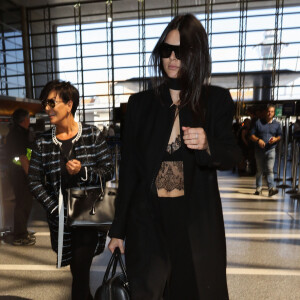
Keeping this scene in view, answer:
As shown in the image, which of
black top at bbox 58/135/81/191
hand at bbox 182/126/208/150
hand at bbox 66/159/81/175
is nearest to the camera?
hand at bbox 182/126/208/150

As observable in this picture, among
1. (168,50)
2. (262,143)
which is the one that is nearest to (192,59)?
(168,50)

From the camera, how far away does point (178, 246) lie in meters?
1.28

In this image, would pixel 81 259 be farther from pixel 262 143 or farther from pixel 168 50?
pixel 262 143

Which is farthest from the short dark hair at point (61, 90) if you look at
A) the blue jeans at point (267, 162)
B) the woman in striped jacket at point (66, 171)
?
the blue jeans at point (267, 162)

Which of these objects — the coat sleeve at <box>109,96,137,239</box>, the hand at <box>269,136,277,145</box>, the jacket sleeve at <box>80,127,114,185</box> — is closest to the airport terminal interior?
the hand at <box>269,136,277,145</box>

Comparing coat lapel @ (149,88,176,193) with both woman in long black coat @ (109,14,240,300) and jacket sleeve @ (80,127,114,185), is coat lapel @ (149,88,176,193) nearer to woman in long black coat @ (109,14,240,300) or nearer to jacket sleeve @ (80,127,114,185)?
woman in long black coat @ (109,14,240,300)

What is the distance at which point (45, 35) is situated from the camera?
19.4 meters

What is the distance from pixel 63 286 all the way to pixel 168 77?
2.19 metres

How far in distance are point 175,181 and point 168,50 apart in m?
0.55

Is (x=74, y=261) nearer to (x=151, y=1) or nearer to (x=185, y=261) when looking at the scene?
(x=185, y=261)

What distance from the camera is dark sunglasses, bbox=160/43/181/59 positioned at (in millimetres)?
1203

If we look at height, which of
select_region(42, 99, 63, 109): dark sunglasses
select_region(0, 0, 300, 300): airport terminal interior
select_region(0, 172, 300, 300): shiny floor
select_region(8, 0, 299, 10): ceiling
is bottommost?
select_region(0, 172, 300, 300): shiny floor

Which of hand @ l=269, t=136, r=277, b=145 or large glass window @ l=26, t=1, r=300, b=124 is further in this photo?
large glass window @ l=26, t=1, r=300, b=124

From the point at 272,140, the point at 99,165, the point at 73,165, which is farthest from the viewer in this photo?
the point at 272,140
